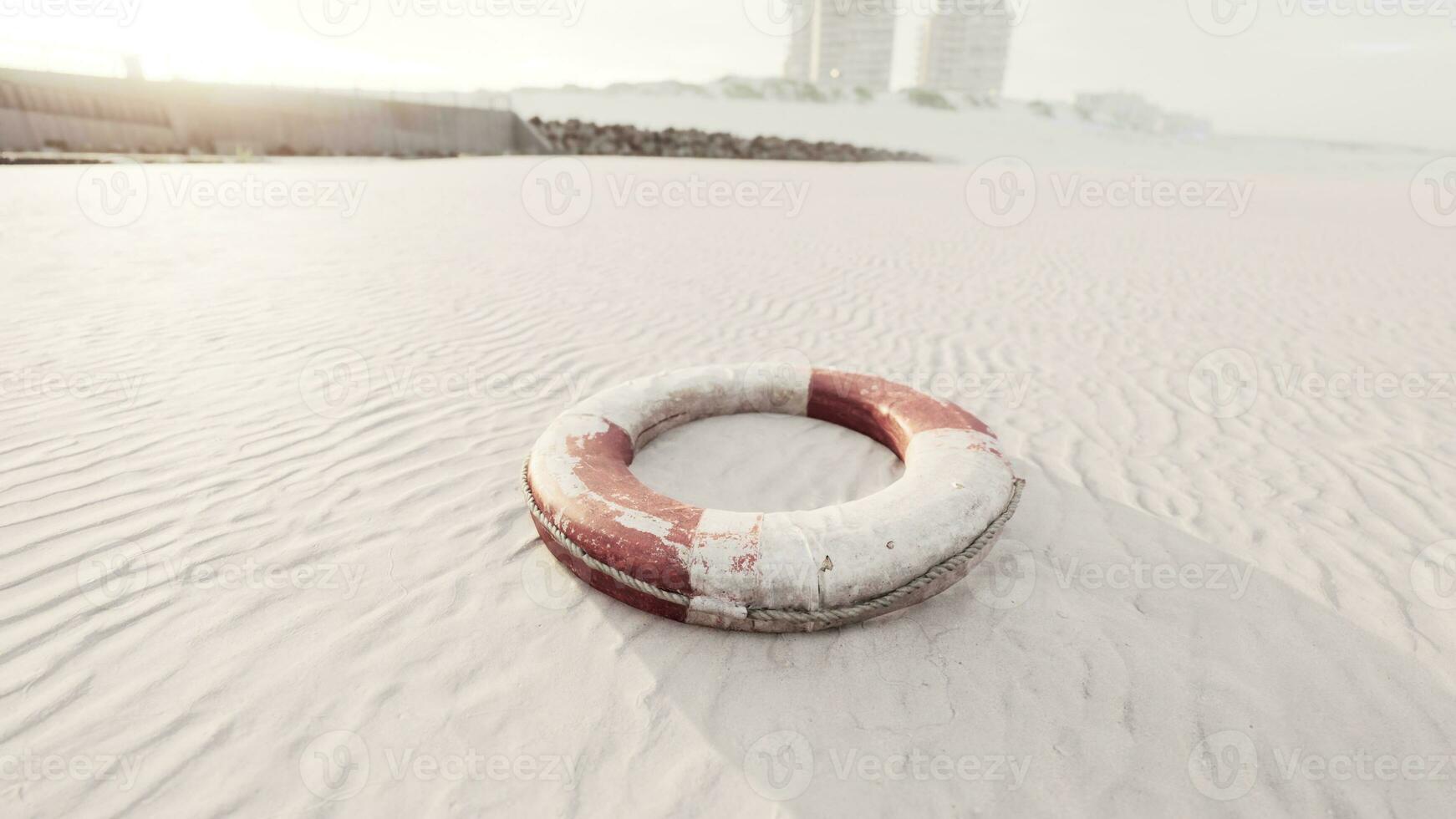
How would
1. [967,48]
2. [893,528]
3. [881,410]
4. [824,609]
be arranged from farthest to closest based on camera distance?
[967,48]
[881,410]
[893,528]
[824,609]

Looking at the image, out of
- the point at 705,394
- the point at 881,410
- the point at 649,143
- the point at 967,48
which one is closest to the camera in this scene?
the point at 881,410

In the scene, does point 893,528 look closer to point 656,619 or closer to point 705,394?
point 656,619

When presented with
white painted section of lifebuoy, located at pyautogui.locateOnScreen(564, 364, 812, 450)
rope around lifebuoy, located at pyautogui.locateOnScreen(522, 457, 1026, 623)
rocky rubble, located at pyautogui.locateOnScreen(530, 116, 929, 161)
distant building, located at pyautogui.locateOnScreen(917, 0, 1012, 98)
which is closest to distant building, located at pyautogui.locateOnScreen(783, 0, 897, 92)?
distant building, located at pyautogui.locateOnScreen(917, 0, 1012, 98)

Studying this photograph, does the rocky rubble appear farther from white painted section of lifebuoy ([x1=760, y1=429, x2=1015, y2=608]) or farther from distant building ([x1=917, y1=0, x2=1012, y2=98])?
distant building ([x1=917, y1=0, x2=1012, y2=98])

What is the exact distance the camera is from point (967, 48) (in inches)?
3898

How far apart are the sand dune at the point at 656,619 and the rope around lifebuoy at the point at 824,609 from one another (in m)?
0.14

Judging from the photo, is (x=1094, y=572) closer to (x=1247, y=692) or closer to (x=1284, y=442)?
(x=1247, y=692)

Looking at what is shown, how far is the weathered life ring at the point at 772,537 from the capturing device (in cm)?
212

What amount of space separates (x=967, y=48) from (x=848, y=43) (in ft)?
58.2

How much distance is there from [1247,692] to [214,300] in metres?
7.12

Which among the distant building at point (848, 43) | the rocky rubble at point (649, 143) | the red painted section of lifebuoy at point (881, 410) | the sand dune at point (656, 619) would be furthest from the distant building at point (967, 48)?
the red painted section of lifebuoy at point (881, 410)

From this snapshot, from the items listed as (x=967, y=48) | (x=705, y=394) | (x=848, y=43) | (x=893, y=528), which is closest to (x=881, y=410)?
(x=705, y=394)

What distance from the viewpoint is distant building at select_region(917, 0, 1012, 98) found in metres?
96.4

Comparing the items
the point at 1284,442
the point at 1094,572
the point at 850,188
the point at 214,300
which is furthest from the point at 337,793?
the point at 850,188
